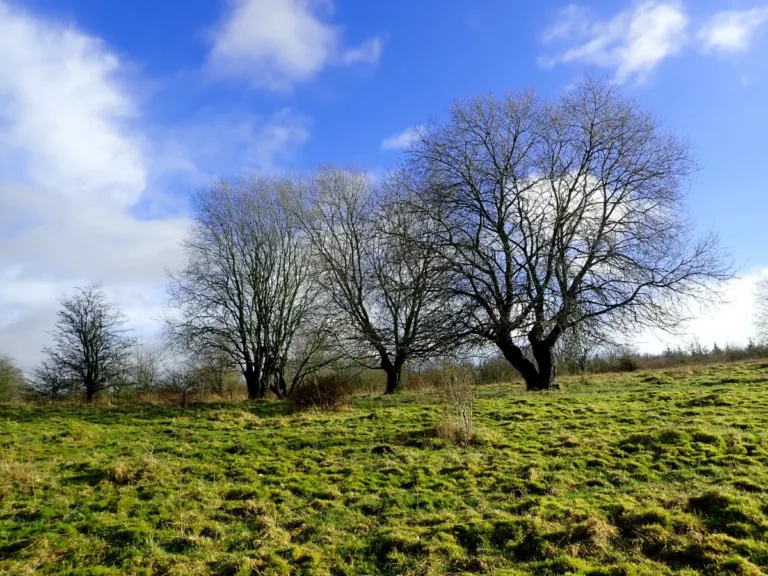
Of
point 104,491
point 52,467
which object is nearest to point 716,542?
point 104,491

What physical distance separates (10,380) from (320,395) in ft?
111

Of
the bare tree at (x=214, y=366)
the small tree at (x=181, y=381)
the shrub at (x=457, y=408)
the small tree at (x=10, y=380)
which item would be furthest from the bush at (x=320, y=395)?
the small tree at (x=10, y=380)

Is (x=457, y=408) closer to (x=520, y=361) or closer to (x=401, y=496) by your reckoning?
(x=401, y=496)

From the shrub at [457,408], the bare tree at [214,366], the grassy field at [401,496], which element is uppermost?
the bare tree at [214,366]

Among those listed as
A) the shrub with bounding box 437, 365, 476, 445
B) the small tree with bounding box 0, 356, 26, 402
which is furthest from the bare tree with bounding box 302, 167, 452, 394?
the small tree with bounding box 0, 356, 26, 402

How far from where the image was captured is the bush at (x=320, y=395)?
51.7 feet

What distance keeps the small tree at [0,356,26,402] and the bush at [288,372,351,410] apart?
1142 inches

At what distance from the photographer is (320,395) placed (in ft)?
52.1

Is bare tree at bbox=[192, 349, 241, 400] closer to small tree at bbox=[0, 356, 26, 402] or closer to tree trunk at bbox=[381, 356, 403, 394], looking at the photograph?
tree trunk at bbox=[381, 356, 403, 394]

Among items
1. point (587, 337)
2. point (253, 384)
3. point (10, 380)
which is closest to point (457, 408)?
point (587, 337)

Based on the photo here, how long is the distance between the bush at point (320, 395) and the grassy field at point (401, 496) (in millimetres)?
3221

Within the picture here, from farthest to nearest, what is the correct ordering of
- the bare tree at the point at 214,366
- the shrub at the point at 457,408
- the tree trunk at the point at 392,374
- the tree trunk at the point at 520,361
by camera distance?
1. the bare tree at the point at 214,366
2. the tree trunk at the point at 392,374
3. the tree trunk at the point at 520,361
4. the shrub at the point at 457,408

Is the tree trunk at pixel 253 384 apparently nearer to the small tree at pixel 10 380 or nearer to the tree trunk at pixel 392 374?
the tree trunk at pixel 392 374

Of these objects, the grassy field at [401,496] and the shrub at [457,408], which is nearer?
the grassy field at [401,496]
